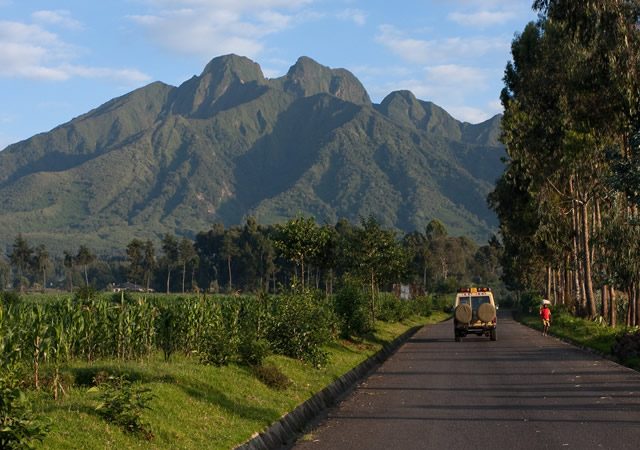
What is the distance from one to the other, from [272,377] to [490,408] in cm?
427

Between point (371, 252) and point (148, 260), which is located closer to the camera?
point (371, 252)

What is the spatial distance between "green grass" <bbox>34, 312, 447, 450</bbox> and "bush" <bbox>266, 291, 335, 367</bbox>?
187 centimetres

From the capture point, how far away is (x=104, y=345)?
63.3 feet

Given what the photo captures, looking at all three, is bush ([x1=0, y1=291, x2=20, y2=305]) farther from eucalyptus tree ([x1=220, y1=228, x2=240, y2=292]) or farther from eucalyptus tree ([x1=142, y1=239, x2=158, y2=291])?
eucalyptus tree ([x1=220, y1=228, x2=240, y2=292])

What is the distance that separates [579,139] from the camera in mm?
40875

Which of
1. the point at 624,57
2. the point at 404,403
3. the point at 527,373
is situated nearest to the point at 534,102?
the point at 624,57

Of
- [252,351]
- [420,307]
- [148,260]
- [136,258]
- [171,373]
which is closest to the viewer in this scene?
[171,373]

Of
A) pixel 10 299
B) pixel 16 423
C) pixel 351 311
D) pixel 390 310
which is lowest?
pixel 390 310

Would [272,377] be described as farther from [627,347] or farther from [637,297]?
[637,297]

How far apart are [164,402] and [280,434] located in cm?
196

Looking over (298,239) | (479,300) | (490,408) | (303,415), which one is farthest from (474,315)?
(303,415)

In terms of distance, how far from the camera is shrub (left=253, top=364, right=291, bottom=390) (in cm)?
1734

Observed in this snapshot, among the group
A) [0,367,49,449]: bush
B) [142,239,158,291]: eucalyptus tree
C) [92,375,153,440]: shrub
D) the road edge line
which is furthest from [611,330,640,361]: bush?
[142,239,158,291]: eucalyptus tree

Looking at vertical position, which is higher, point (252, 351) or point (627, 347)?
point (252, 351)
